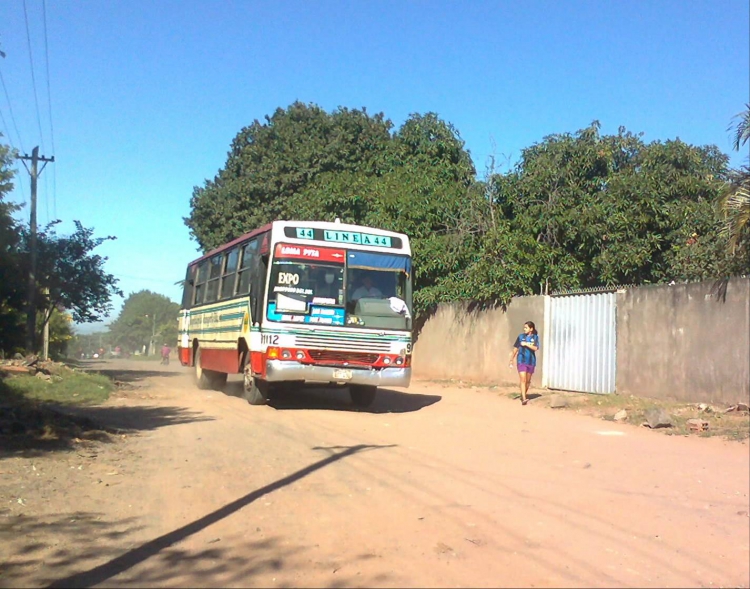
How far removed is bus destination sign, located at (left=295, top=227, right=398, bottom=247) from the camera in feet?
41.3

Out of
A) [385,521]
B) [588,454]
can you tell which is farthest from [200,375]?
[385,521]

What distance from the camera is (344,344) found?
12328mm

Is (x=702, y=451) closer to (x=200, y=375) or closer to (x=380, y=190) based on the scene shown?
(x=200, y=375)

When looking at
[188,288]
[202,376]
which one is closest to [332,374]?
[202,376]

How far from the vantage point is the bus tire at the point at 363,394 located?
13.9 m

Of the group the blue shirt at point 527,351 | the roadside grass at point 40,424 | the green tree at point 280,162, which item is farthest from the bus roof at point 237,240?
the green tree at point 280,162

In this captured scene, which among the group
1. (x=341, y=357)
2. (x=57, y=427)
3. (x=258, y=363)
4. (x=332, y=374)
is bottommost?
(x=57, y=427)

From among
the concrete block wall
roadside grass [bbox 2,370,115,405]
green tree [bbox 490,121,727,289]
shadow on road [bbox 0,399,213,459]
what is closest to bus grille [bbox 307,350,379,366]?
shadow on road [bbox 0,399,213,459]

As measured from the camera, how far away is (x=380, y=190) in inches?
917

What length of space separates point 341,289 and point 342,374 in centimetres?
142

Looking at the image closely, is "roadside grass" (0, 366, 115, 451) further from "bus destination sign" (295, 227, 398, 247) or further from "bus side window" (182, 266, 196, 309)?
"bus side window" (182, 266, 196, 309)

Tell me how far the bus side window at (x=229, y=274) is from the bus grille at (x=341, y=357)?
3455 millimetres

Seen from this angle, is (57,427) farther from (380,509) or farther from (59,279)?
(59,279)

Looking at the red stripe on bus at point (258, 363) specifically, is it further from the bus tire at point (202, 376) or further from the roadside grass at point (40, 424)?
the bus tire at point (202, 376)
